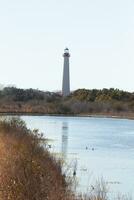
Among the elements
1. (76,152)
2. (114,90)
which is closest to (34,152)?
(76,152)

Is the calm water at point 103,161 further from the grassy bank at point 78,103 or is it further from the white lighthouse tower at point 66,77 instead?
the white lighthouse tower at point 66,77

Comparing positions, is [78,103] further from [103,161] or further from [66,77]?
[103,161]

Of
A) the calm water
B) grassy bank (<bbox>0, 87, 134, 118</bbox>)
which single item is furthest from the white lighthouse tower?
the calm water

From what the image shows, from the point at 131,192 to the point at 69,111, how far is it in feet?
229

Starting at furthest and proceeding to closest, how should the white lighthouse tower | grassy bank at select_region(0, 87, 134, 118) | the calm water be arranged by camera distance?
the white lighthouse tower → grassy bank at select_region(0, 87, 134, 118) → the calm water

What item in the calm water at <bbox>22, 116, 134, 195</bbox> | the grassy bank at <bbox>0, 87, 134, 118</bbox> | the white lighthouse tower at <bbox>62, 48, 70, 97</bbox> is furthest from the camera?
the white lighthouse tower at <bbox>62, 48, 70, 97</bbox>

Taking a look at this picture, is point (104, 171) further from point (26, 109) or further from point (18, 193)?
point (26, 109)

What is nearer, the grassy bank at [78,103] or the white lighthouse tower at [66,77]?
the grassy bank at [78,103]

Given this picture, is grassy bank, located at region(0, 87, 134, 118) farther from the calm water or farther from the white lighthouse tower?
the calm water

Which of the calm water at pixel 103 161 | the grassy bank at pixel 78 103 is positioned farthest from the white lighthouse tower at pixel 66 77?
the calm water at pixel 103 161

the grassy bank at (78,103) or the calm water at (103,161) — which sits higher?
the grassy bank at (78,103)

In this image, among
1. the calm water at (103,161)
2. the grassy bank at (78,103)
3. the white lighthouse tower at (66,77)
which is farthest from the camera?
the white lighthouse tower at (66,77)

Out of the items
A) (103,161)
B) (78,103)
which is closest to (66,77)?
(78,103)

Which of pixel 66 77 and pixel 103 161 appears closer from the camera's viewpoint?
pixel 103 161
